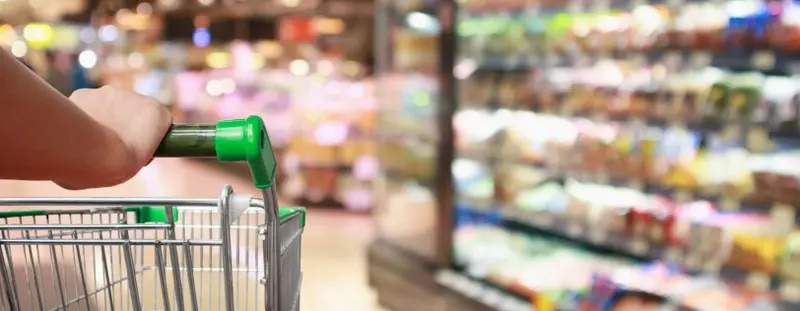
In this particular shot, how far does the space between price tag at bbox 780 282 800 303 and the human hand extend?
1.98m

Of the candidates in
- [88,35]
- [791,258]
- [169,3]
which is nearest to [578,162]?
[791,258]

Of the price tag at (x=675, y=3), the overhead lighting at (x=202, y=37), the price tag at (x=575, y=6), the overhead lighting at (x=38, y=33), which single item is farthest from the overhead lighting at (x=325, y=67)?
the overhead lighting at (x=38, y=33)

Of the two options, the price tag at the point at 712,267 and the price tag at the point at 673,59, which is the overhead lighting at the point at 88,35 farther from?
the price tag at the point at 712,267

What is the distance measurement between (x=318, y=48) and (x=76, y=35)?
30.3 ft

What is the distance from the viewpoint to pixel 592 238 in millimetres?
3096

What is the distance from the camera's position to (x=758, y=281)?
2.46 meters

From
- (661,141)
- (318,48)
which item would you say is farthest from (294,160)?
(661,141)

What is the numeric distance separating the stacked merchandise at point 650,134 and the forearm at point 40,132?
2060 mm

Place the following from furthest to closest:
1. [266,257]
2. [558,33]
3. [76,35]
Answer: [76,35] → [558,33] → [266,257]

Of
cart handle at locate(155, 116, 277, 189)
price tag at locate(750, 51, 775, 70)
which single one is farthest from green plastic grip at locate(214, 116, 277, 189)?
price tag at locate(750, 51, 775, 70)

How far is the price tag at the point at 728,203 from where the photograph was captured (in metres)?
2.54

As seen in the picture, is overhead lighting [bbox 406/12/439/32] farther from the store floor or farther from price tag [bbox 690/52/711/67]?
the store floor

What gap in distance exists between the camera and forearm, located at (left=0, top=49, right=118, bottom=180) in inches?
31.0

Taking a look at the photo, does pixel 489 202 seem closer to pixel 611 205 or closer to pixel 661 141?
pixel 611 205
